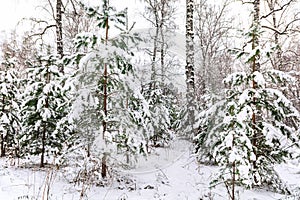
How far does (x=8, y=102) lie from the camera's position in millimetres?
8898

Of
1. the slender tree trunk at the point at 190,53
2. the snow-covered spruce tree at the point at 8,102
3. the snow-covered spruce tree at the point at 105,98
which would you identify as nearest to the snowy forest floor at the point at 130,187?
the snow-covered spruce tree at the point at 105,98

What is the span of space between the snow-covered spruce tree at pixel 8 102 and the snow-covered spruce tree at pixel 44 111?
4.27ft

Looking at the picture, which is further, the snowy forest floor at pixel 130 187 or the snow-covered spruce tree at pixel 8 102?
the snow-covered spruce tree at pixel 8 102

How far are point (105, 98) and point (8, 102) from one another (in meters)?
4.24

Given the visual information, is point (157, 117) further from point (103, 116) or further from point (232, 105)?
point (232, 105)

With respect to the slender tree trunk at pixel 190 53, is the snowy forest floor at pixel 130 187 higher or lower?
lower

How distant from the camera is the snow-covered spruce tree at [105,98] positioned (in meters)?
5.73

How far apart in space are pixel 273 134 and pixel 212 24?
65.5 feet

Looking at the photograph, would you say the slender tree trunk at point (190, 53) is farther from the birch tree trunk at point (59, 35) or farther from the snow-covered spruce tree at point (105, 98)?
the snow-covered spruce tree at point (105, 98)

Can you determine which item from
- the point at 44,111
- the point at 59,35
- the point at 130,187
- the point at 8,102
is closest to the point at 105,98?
the point at 130,187

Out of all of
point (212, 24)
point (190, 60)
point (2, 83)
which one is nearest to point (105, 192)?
point (2, 83)

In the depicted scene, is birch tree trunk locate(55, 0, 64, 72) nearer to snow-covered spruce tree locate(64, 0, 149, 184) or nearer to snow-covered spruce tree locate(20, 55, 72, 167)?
snow-covered spruce tree locate(20, 55, 72, 167)

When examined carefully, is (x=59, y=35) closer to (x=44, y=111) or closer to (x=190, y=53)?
(x=44, y=111)

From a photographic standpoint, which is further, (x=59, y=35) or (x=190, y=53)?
(x=190, y=53)
